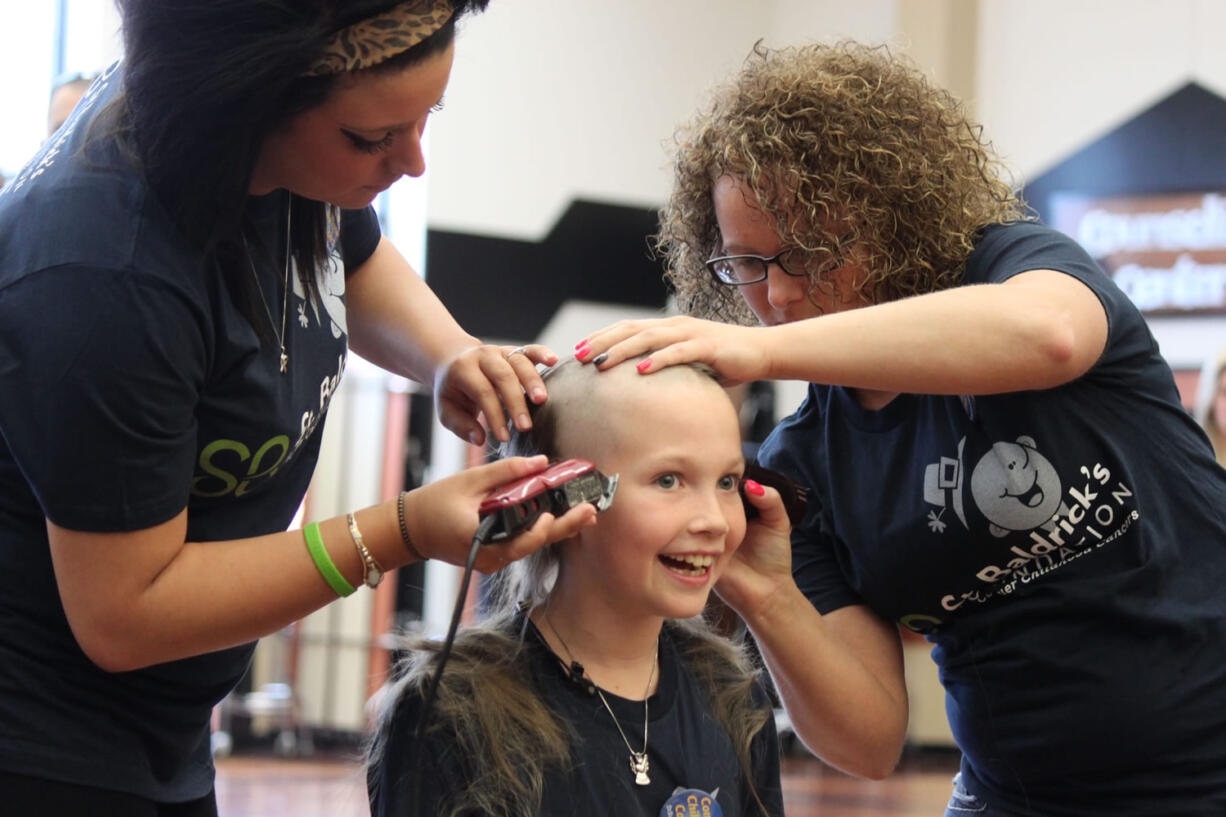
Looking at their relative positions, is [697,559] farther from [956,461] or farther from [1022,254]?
[1022,254]

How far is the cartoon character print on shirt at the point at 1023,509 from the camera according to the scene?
1346 mm

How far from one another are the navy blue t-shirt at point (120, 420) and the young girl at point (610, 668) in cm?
25

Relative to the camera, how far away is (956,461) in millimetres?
1411

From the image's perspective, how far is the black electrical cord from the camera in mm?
1090

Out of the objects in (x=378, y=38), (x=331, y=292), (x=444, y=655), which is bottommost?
(x=444, y=655)

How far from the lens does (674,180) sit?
68.5 inches

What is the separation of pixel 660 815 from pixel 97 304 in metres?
0.78

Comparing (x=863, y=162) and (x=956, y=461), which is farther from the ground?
(x=863, y=162)

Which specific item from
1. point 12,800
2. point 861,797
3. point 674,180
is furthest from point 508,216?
point 12,800

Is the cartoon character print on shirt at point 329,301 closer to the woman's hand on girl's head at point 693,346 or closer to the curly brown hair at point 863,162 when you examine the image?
the woman's hand on girl's head at point 693,346

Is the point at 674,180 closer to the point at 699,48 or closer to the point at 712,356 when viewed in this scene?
the point at 712,356

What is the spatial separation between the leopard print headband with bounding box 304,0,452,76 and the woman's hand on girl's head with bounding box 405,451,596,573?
0.36m

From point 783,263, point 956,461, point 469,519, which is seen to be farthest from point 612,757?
point 783,263

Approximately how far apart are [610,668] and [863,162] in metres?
0.66
